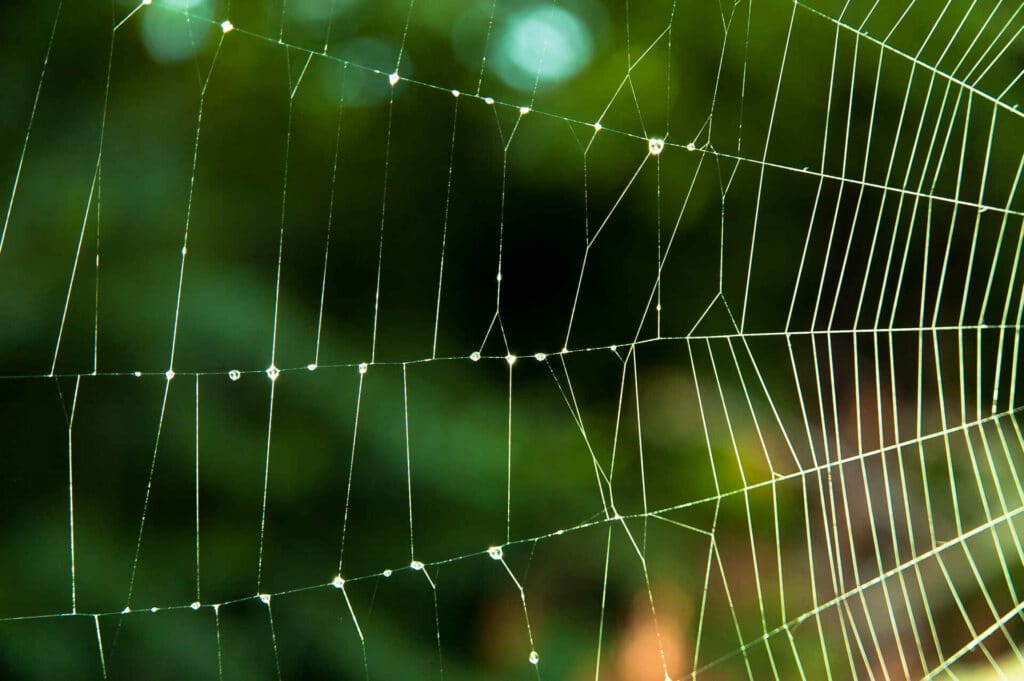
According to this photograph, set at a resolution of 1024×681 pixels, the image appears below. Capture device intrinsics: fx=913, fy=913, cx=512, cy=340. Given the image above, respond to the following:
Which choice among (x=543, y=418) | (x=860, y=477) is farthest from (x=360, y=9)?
(x=860, y=477)

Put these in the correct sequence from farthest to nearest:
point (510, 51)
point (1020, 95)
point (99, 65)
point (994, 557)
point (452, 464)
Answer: point (994, 557), point (1020, 95), point (452, 464), point (510, 51), point (99, 65)

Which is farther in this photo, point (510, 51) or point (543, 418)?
point (543, 418)

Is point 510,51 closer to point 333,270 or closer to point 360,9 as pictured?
point 360,9

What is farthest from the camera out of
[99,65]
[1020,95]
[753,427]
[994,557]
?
[994,557]

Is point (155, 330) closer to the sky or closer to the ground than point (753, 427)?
closer to the sky

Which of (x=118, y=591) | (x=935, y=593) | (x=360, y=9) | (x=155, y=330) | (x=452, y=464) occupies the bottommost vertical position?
(x=935, y=593)

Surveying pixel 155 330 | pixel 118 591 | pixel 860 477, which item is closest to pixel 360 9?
pixel 155 330

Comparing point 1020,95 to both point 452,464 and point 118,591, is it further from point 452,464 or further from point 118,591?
point 118,591
